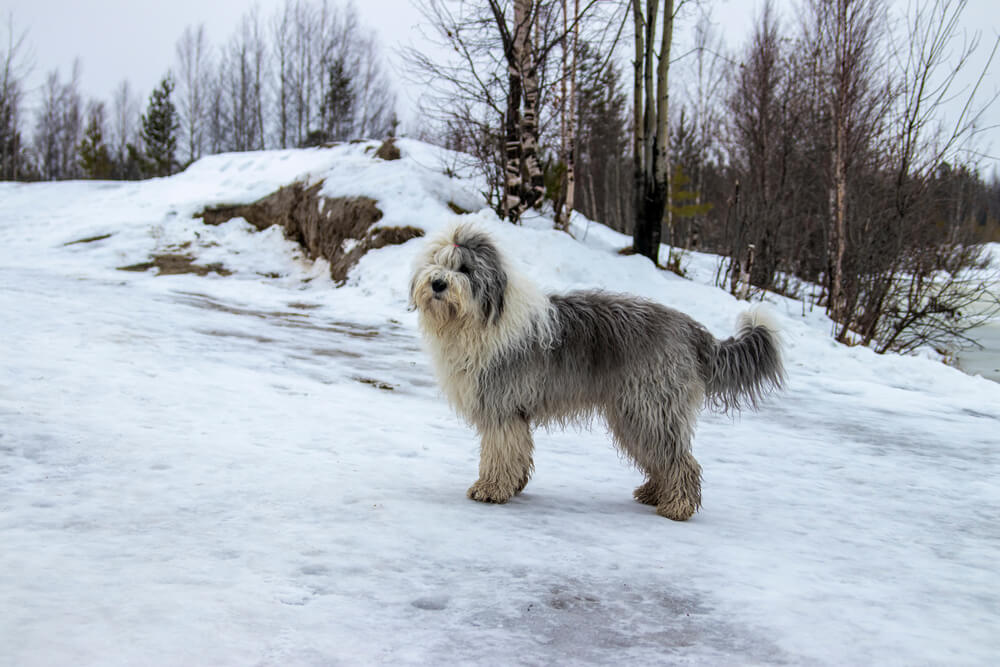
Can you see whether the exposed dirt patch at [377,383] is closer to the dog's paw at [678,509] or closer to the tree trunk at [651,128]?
the dog's paw at [678,509]

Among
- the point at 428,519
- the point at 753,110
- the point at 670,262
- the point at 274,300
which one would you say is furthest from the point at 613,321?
the point at 753,110

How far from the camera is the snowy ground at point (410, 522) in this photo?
2.32 metres

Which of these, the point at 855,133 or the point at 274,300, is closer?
the point at 274,300

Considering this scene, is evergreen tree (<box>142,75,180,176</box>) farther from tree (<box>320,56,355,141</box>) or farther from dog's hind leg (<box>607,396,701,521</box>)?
dog's hind leg (<box>607,396,701,521</box>)

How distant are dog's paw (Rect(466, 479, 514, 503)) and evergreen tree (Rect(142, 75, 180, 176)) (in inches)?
1491

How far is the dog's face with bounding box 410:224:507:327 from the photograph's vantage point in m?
3.82

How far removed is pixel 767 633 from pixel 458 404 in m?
2.12

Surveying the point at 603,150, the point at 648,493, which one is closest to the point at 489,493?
the point at 648,493

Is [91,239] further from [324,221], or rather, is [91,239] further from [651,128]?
[651,128]

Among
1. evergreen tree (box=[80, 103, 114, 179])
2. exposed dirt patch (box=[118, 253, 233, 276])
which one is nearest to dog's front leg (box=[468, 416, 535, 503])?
exposed dirt patch (box=[118, 253, 233, 276])

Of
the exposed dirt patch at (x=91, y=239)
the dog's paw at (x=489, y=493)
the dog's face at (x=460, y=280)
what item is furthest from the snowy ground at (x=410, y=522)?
the exposed dirt patch at (x=91, y=239)

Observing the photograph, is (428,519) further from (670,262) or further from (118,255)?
(118,255)

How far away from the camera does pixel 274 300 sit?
38.3 feet

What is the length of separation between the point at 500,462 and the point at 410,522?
75cm
